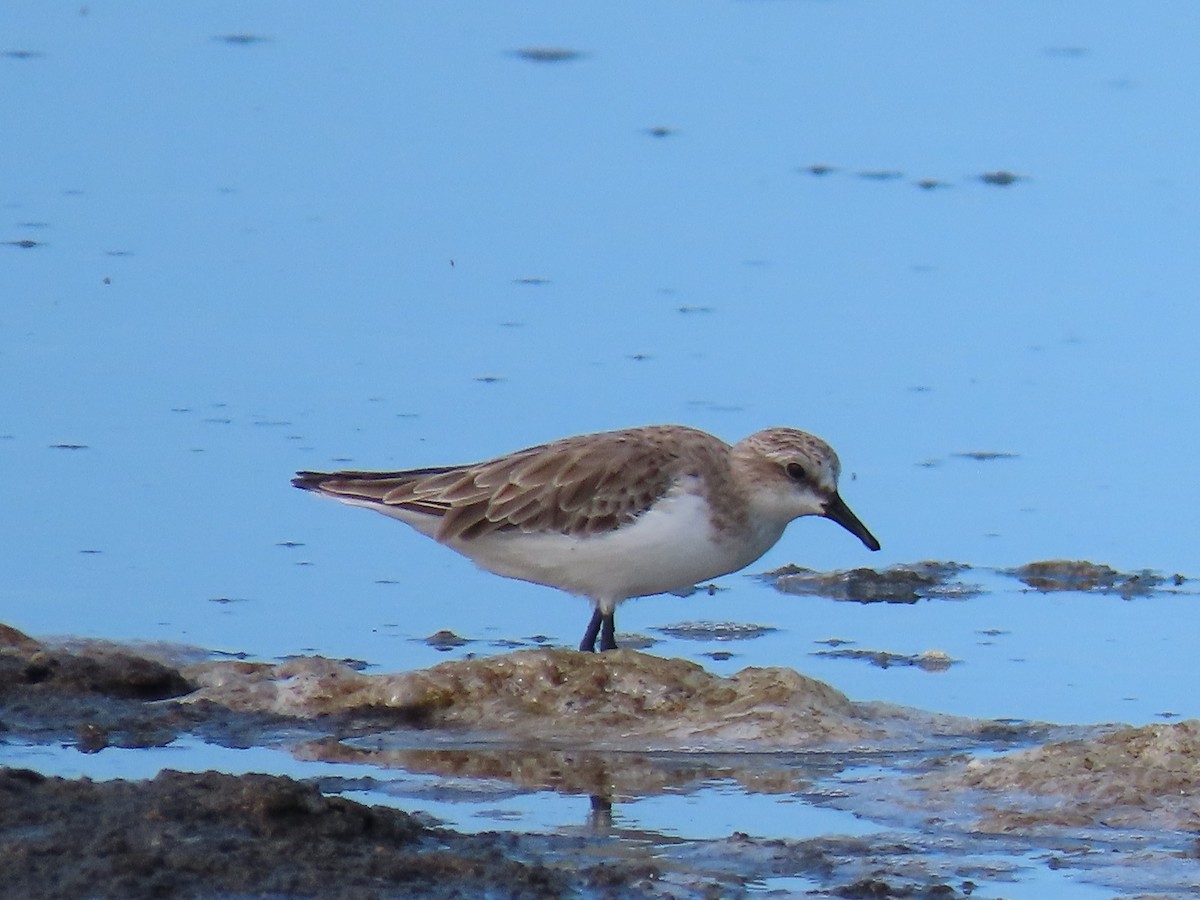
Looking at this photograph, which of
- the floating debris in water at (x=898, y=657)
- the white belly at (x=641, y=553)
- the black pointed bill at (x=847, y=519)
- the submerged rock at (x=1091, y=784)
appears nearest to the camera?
the submerged rock at (x=1091, y=784)

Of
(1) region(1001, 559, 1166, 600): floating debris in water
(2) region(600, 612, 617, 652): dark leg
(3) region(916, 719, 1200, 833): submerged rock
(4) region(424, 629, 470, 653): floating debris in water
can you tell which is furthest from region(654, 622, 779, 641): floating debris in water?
(3) region(916, 719, 1200, 833): submerged rock

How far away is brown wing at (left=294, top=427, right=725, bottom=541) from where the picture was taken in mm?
6602

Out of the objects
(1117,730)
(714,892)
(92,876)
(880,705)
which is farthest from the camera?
(880,705)

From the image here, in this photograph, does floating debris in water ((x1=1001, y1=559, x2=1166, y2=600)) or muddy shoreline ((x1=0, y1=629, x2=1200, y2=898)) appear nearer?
muddy shoreline ((x1=0, y1=629, x2=1200, y2=898))

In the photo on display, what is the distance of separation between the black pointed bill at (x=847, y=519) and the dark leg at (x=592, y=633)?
703 millimetres

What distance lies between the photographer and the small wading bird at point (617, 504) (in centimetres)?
656

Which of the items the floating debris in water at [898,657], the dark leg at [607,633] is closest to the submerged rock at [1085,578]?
the floating debris in water at [898,657]

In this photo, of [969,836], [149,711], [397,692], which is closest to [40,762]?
[149,711]

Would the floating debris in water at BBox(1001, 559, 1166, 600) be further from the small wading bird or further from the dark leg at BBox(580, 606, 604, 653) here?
the dark leg at BBox(580, 606, 604, 653)

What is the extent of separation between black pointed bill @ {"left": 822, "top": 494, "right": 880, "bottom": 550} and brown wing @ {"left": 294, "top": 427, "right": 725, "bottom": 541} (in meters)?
0.35

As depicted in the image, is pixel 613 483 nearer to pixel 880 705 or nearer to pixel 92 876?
pixel 880 705

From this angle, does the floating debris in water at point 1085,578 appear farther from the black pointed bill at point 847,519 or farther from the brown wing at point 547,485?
the brown wing at point 547,485

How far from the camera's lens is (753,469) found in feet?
21.9

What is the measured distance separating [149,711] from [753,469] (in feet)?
5.84
